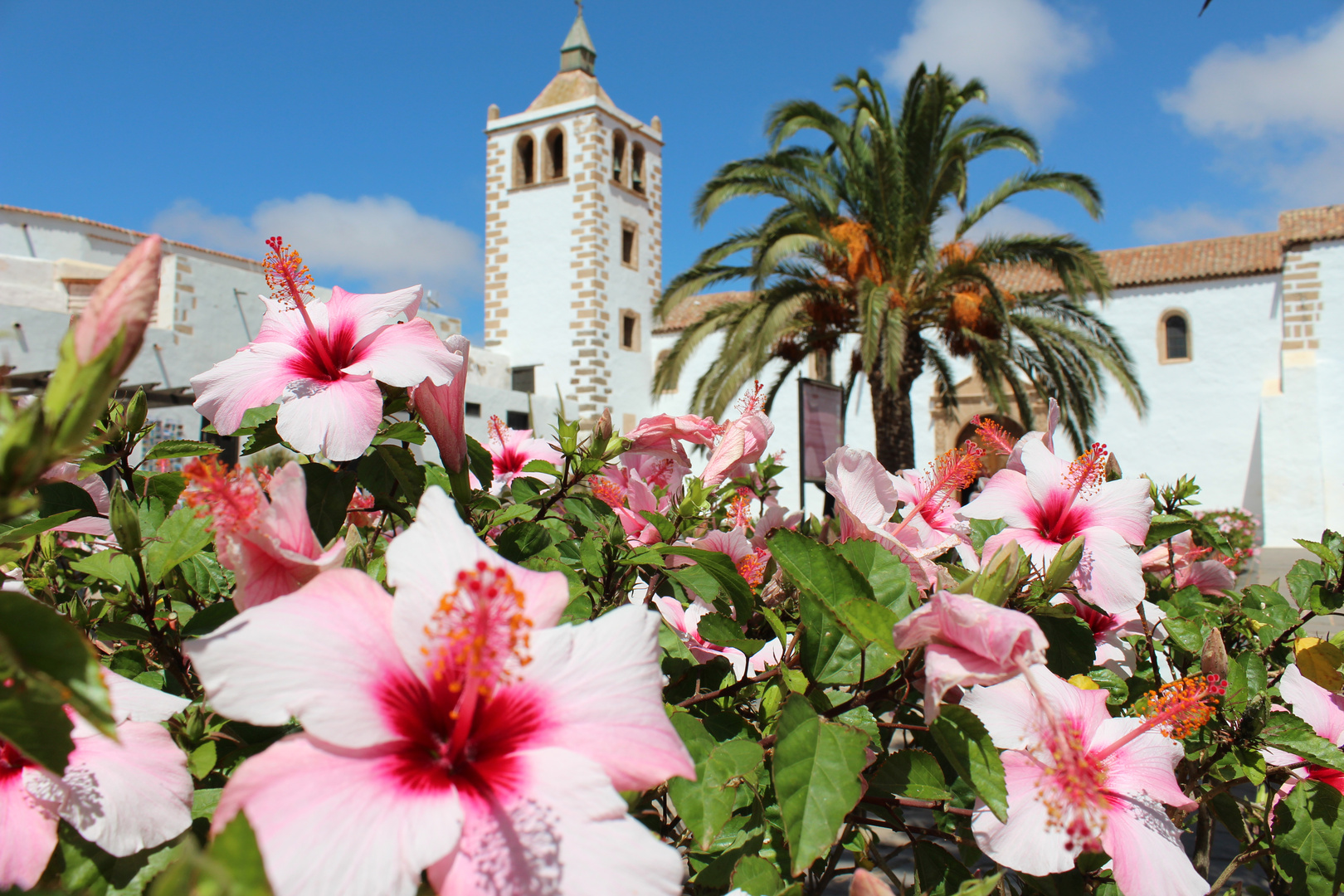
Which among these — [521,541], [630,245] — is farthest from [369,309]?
[630,245]

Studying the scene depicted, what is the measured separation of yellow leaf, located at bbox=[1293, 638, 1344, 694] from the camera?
4.20 ft

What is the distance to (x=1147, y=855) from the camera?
0.84 m

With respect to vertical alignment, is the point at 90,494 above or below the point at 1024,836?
above

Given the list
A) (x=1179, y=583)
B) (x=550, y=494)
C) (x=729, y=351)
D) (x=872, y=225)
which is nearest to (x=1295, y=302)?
(x=872, y=225)

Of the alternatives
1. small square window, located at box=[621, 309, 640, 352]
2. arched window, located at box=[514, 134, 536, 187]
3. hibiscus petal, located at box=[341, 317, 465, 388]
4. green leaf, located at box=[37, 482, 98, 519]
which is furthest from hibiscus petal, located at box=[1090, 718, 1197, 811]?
arched window, located at box=[514, 134, 536, 187]

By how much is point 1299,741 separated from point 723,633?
82 cm

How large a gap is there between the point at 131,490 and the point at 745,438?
0.85m

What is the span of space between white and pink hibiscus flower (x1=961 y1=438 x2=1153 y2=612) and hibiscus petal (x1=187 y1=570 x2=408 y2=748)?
80 centimetres

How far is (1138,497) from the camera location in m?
1.17

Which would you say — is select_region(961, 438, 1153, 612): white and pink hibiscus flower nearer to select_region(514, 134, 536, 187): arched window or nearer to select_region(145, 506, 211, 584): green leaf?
select_region(145, 506, 211, 584): green leaf

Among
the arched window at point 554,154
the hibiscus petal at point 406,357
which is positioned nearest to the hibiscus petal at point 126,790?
the hibiscus petal at point 406,357

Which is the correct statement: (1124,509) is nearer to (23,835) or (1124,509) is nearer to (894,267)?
(23,835)

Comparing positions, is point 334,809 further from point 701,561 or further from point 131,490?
point 131,490

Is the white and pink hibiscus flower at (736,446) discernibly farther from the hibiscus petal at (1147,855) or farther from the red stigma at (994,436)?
the hibiscus petal at (1147,855)
